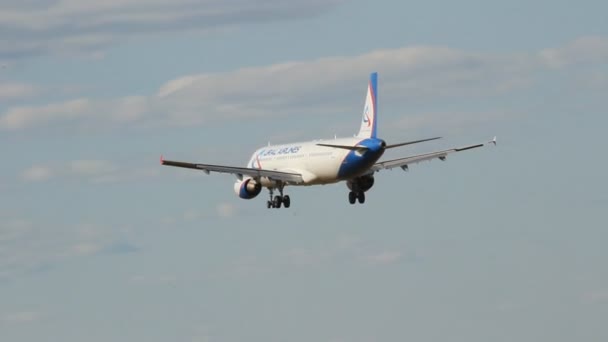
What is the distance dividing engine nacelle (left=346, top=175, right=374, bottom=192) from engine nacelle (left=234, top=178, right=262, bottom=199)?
8.37 metres

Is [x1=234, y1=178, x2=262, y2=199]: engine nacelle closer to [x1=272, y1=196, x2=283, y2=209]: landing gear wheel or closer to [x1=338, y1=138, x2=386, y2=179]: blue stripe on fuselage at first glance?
[x1=272, y1=196, x2=283, y2=209]: landing gear wheel

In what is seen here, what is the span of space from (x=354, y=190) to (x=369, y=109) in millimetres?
8603

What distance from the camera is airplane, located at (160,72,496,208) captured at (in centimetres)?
12025

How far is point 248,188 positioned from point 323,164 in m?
10.5

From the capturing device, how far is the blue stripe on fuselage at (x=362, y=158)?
119m

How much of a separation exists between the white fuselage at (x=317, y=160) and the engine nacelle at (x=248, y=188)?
946mm

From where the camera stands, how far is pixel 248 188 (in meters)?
132

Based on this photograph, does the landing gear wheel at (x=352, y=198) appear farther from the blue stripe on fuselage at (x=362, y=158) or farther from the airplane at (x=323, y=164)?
the blue stripe on fuselage at (x=362, y=158)

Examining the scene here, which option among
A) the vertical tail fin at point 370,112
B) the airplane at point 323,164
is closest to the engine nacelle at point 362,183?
the airplane at point 323,164

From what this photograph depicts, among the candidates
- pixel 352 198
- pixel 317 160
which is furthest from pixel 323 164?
pixel 352 198

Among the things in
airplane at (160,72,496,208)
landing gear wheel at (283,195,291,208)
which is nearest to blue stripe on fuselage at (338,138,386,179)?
airplane at (160,72,496,208)

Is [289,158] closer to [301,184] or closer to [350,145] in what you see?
[301,184]

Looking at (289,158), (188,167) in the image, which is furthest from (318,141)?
(188,167)

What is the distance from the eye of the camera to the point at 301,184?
422 ft
